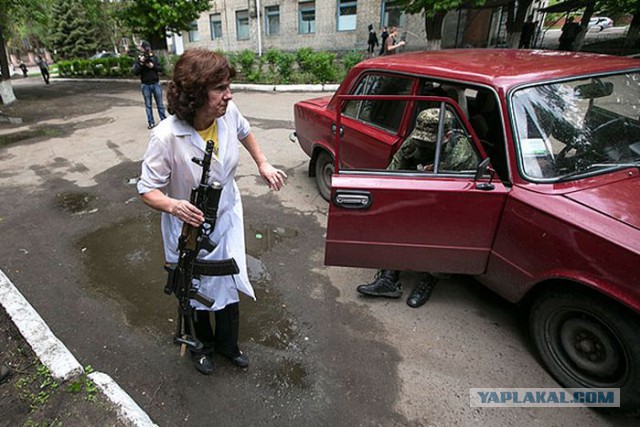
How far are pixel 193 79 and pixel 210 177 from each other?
50cm

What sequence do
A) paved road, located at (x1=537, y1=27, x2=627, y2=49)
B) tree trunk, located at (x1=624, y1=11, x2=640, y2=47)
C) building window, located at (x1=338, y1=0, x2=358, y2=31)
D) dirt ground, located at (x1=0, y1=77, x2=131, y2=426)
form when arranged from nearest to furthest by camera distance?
dirt ground, located at (x1=0, y1=77, x2=131, y2=426), tree trunk, located at (x1=624, y1=11, x2=640, y2=47), paved road, located at (x1=537, y1=27, x2=627, y2=49), building window, located at (x1=338, y1=0, x2=358, y2=31)

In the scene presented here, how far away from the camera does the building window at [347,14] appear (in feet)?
70.6

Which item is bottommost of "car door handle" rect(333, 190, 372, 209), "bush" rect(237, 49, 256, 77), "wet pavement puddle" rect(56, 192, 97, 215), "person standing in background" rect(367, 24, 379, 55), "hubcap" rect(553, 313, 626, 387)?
"wet pavement puddle" rect(56, 192, 97, 215)

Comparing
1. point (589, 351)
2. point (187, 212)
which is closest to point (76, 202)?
point (187, 212)

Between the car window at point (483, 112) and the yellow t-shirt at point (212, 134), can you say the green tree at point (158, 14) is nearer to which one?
the car window at point (483, 112)

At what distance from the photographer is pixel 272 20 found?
82.3ft

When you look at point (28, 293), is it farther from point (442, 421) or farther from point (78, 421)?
point (442, 421)

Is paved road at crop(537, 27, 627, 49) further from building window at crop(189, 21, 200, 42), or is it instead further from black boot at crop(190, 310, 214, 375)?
building window at crop(189, 21, 200, 42)

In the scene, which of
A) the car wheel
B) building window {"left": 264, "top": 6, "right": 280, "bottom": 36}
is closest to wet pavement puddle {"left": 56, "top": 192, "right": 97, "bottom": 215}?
the car wheel

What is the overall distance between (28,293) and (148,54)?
6352 millimetres

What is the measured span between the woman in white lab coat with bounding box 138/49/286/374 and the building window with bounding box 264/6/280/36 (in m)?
25.9

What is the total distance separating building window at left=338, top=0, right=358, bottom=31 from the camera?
21.5 metres

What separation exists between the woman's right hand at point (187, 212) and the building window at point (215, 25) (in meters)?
30.4

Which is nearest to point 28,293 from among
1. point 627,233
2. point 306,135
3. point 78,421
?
point 78,421
